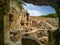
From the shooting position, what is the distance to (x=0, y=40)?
734cm

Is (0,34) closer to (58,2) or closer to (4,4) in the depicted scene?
(4,4)

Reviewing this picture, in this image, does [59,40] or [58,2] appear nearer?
[58,2]

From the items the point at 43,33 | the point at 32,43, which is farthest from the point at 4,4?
the point at 43,33

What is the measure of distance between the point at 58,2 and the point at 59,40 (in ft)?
3.07

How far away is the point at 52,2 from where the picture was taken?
16.5 ft

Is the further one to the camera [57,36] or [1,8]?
[1,8]

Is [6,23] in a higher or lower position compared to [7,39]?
higher

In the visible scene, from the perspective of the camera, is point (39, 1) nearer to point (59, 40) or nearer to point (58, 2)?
point (58, 2)

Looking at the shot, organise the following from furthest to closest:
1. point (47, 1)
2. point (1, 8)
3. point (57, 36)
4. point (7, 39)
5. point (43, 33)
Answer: point (43, 33) < point (7, 39) < point (1, 8) < point (57, 36) < point (47, 1)

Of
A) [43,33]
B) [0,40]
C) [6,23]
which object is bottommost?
[43,33]

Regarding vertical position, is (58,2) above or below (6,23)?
above

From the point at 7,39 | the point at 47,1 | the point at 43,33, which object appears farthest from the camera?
the point at 43,33

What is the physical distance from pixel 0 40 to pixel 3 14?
797mm

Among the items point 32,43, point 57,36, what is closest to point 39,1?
point 57,36
